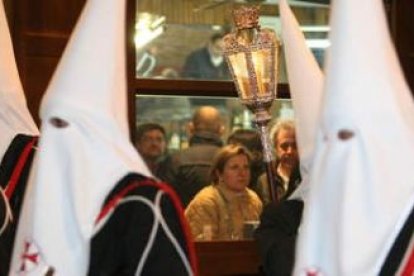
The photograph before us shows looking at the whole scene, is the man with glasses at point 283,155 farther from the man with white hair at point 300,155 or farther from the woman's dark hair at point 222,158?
the man with white hair at point 300,155

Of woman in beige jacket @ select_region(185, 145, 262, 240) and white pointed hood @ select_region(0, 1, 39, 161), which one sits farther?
woman in beige jacket @ select_region(185, 145, 262, 240)

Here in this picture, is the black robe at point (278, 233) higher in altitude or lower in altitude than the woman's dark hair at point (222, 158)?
lower

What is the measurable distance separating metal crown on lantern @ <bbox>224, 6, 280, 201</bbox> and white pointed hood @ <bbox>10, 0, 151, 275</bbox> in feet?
3.07

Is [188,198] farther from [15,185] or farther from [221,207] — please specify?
[15,185]

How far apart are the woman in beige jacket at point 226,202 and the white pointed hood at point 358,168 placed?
2.06 meters

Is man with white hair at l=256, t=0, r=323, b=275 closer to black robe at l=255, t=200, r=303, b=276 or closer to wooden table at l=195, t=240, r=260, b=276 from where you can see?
black robe at l=255, t=200, r=303, b=276

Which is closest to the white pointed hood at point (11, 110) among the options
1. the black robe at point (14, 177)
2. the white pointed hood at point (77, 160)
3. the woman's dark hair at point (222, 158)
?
the black robe at point (14, 177)

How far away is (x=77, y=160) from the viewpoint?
8.04 ft

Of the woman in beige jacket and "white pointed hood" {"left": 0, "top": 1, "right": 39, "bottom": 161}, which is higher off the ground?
"white pointed hood" {"left": 0, "top": 1, "right": 39, "bottom": 161}

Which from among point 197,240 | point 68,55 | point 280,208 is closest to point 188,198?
point 197,240

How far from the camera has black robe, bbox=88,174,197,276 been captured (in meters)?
2.37

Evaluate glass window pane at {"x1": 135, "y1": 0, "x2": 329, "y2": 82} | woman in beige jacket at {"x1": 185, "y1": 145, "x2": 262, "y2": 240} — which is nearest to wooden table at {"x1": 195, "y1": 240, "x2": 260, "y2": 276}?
woman in beige jacket at {"x1": 185, "y1": 145, "x2": 262, "y2": 240}

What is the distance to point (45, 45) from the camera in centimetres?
439

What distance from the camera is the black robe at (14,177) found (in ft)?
9.36
